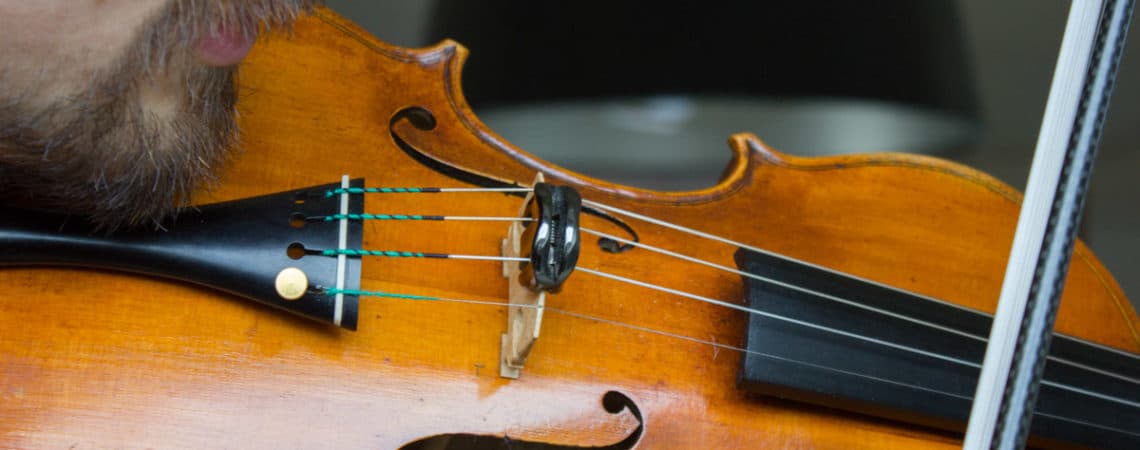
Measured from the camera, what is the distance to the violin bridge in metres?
0.62

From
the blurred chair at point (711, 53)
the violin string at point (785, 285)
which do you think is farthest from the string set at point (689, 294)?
the blurred chair at point (711, 53)

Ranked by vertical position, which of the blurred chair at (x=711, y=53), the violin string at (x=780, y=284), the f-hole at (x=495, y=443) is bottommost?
the f-hole at (x=495, y=443)

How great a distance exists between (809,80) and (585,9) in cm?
26

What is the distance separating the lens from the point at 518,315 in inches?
25.5

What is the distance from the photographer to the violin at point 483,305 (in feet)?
1.89

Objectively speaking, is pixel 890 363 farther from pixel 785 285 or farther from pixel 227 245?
pixel 227 245

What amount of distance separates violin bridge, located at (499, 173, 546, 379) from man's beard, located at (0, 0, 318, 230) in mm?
199

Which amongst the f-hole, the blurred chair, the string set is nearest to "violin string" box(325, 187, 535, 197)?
the string set

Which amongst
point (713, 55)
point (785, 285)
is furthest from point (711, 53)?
point (785, 285)

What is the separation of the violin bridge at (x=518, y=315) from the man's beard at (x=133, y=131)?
0.65 feet

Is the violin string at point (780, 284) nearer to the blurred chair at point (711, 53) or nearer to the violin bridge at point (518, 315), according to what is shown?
the violin bridge at point (518, 315)

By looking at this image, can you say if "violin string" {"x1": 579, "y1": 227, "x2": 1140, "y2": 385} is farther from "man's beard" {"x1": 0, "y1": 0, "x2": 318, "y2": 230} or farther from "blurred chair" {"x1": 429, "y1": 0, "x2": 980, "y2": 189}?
"blurred chair" {"x1": 429, "y1": 0, "x2": 980, "y2": 189}

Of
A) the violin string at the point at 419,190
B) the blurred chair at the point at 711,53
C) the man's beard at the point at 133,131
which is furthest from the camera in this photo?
the blurred chair at the point at 711,53

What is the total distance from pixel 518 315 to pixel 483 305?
0.12 feet
